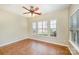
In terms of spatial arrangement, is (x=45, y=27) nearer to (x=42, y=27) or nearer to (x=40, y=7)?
(x=42, y=27)

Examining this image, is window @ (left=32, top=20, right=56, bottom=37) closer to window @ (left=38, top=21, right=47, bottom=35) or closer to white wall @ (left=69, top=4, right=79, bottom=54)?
window @ (left=38, top=21, right=47, bottom=35)

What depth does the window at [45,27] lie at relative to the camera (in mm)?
1238

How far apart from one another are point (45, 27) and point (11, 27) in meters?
0.57

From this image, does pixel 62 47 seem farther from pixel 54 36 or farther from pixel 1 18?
pixel 1 18

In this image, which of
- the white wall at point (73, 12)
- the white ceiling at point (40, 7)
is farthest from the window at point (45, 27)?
the white wall at point (73, 12)

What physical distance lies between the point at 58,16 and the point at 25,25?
0.58 m

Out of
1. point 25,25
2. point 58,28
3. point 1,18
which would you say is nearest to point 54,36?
point 58,28

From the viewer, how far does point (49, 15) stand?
1.25 meters

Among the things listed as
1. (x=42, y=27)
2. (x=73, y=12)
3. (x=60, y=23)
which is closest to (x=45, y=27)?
(x=42, y=27)

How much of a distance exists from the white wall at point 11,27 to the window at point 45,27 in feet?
0.63

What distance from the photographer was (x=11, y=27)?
4.17 ft

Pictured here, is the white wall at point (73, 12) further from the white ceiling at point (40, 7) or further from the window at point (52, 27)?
the window at point (52, 27)

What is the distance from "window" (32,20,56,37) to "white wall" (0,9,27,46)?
19 centimetres
